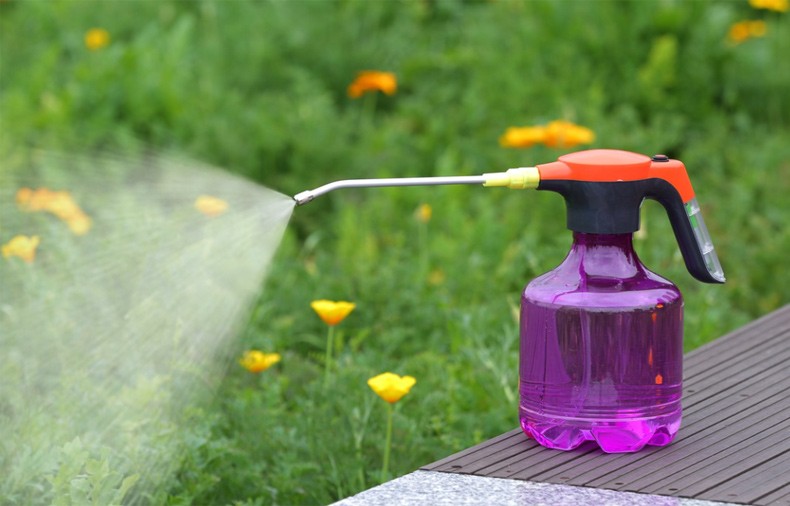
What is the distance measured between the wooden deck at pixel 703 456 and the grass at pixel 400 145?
58 centimetres

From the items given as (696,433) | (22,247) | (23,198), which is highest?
(22,247)

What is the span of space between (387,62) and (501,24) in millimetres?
678

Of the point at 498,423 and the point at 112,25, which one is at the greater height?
the point at 112,25

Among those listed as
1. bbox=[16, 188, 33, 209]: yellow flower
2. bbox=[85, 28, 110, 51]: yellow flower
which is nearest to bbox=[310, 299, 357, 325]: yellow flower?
bbox=[16, 188, 33, 209]: yellow flower

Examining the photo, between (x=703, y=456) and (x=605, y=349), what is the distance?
0.25 metres

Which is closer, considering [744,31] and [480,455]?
[480,455]

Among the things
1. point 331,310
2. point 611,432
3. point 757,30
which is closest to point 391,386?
point 331,310

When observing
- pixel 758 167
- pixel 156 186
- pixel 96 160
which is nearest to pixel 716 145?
pixel 758 167

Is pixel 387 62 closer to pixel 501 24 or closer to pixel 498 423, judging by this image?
pixel 501 24

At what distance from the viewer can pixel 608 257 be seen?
6.25 feet

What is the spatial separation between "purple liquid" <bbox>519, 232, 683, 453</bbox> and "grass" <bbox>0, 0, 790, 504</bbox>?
687 mm

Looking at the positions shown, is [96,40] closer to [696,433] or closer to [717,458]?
[696,433]

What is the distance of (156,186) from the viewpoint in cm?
504

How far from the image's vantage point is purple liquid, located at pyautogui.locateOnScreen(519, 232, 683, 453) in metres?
1.87
